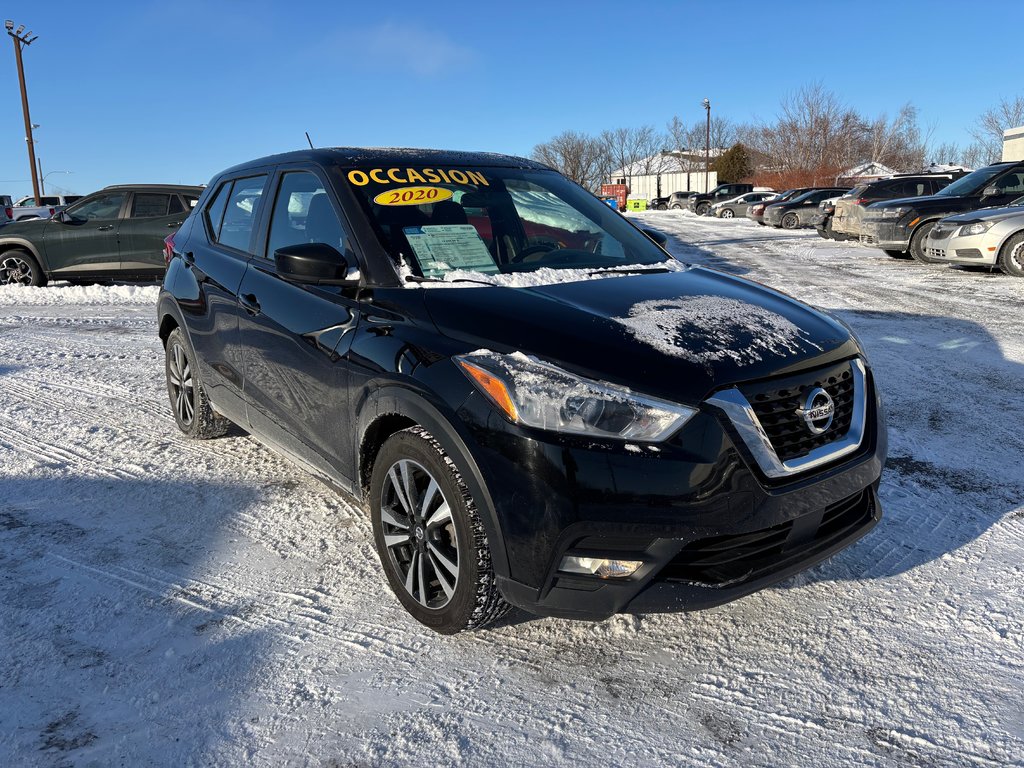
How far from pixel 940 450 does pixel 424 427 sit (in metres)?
3.31

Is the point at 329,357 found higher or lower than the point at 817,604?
higher

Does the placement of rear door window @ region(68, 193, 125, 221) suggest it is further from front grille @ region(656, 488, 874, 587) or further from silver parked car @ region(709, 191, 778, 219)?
silver parked car @ region(709, 191, 778, 219)

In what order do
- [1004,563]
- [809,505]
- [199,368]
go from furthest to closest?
[199,368]
[1004,563]
[809,505]

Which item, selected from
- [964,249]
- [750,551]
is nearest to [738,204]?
[964,249]

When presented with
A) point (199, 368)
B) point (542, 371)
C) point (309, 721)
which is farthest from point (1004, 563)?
point (199, 368)

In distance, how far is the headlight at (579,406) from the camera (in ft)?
7.66

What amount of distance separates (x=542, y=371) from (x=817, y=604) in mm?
1497

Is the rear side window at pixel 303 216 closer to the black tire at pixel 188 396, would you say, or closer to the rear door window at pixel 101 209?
the black tire at pixel 188 396

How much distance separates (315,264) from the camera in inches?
119

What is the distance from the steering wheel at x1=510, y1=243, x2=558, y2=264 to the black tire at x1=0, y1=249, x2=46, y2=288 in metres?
11.9

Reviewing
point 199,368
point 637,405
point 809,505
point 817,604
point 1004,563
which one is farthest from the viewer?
point 199,368

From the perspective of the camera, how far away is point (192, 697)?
2465 millimetres

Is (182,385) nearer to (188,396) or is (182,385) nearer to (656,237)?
(188,396)

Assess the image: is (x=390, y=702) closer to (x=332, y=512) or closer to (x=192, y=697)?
(x=192, y=697)
